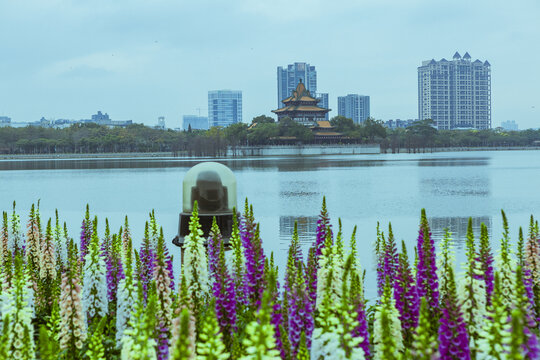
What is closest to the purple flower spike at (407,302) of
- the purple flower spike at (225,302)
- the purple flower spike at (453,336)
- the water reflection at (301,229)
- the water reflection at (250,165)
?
the purple flower spike at (453,336)

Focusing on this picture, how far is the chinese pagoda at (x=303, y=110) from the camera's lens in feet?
356

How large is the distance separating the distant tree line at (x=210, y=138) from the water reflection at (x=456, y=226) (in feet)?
262

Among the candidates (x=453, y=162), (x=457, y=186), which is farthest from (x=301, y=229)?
(x=453, y=162)

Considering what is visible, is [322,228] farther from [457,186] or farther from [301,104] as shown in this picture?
[301,104]

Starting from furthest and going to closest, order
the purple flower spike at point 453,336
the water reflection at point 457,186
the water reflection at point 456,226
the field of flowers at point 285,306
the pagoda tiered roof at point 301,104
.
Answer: the pagoda tiered roof at point 301,104 → the water reflection at point 457,186 → the water reflection at point 456,226 → the purple flower spike at point 453,336 → the field of flowers at point 285,306

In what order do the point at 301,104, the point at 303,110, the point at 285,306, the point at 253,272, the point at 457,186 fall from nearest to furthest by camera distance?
the point at 285,306, the point at 253,272, the point at 457,186, the point at 303,110, the point at 301,104

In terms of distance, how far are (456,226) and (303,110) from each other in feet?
292

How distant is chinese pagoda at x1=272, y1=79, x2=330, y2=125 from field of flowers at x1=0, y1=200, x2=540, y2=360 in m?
102

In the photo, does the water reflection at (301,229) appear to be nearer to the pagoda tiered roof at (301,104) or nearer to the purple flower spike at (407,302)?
the purple flower spike at (407,302)

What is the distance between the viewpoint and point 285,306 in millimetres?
4867

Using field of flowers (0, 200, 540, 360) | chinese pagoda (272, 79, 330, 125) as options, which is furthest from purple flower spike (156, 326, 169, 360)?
chinese pagoda (272, 79, 330, 125)

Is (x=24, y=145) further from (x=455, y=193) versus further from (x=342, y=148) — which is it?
(x=455, y=193)

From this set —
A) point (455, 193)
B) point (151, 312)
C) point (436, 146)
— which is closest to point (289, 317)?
point (151, 312)

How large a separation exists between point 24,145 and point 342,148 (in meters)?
61.5
